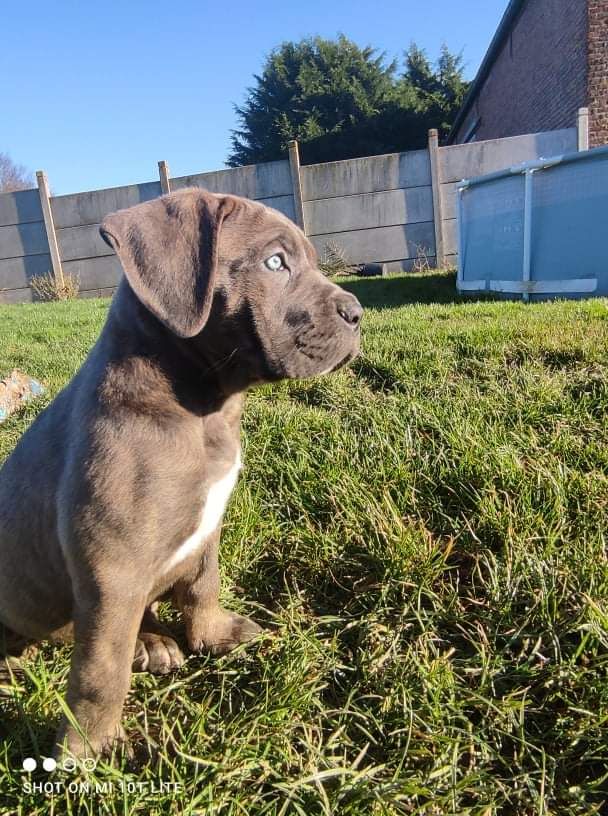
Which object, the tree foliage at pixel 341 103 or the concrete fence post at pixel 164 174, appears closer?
the concrete fence post at pixel 164 174

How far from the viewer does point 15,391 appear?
15.1 feet

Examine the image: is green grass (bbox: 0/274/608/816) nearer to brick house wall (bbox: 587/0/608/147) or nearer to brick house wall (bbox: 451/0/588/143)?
brick house wall (bbox: 587/0/608/147)

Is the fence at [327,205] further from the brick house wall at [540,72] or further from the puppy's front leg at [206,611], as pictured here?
the puppy's front leg at [206,611]

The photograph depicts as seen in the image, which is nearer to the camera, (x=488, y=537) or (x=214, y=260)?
(x=214, y=260)

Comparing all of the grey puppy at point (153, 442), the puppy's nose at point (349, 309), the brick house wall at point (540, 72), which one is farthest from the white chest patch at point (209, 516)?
the brick house wall at point (540, 72)

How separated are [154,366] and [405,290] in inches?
355

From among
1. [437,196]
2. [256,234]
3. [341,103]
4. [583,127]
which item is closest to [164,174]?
[437,196]

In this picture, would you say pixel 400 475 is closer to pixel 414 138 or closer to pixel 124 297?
pixel 124 297

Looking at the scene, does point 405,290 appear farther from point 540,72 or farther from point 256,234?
point 540,72

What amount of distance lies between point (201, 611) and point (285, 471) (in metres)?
1.09

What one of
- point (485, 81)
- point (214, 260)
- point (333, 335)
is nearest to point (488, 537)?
point (333, 335)

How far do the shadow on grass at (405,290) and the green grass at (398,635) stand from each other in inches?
201

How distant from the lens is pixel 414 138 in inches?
1249

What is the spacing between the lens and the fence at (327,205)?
13.8 meters
